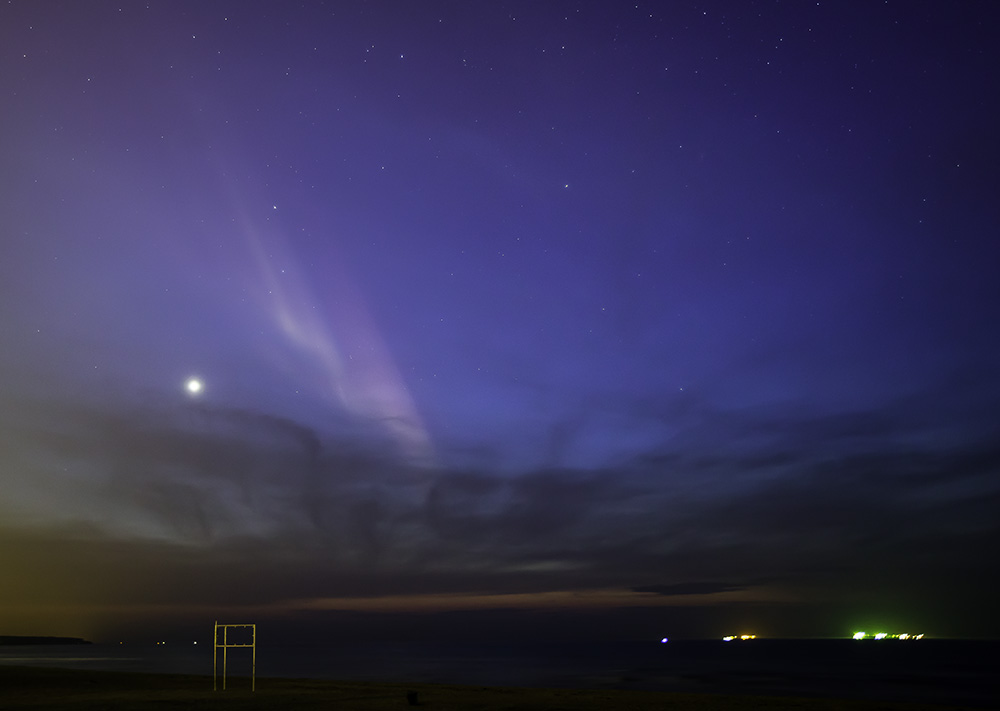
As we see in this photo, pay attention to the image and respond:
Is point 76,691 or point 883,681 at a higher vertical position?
point 76,691

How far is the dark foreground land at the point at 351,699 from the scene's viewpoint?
28.2m

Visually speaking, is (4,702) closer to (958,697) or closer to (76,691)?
(76,691)

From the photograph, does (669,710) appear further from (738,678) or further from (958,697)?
(738,678)

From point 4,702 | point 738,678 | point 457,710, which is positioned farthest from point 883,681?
point 4,702

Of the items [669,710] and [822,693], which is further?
[822,693]

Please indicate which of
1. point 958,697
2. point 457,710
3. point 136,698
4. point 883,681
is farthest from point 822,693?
point 136,698

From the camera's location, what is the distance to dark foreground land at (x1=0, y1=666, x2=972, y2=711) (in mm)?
28250

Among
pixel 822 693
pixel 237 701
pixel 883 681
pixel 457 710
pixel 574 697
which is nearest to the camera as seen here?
pixel 457 710

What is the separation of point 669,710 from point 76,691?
27980 mm

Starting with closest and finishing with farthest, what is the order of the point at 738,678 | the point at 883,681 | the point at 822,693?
the point at 822,693 < the point at 883,681 < the point at 738,678

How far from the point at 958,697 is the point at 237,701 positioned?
82372 millimetres

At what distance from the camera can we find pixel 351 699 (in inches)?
1233

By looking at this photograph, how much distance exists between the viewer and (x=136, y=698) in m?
30.6

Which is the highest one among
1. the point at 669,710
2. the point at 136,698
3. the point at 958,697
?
the point at 136,698
